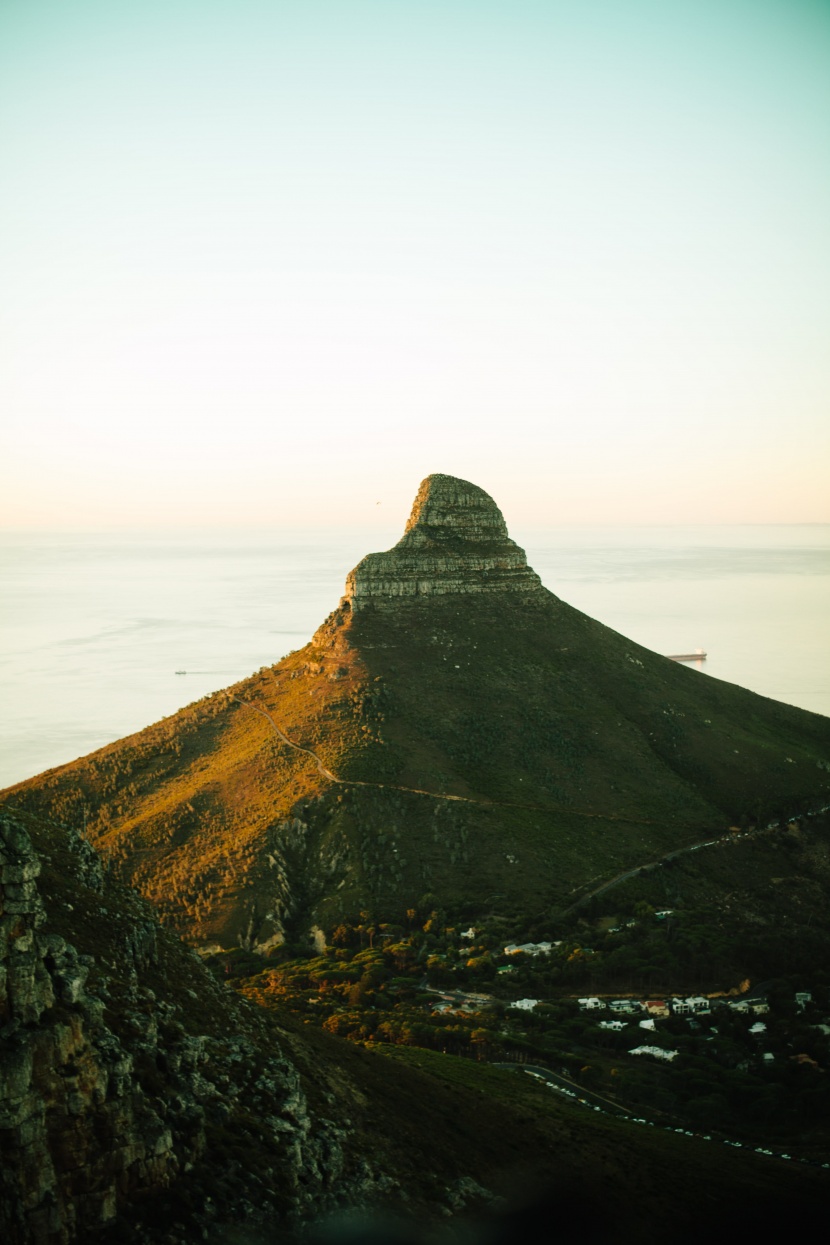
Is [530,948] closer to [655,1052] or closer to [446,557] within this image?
[655,1052]

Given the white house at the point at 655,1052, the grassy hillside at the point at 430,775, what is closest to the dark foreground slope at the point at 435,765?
the grassy hillside at the point at 430,775

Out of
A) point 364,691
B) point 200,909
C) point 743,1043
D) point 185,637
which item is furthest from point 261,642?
point 743,1043

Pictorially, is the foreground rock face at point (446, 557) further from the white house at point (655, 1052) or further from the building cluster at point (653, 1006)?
the white house at point (655, 1052)

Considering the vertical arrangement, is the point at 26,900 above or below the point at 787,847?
above

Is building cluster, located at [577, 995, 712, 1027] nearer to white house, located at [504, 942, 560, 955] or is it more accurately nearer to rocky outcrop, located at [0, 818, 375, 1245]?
white house, located at [504, 942, 560, 955]

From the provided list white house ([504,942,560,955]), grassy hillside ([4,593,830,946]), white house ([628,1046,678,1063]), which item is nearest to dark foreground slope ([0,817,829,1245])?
white house ([628,1046,678,1063])

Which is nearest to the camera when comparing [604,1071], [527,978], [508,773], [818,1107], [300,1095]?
[300,1095]

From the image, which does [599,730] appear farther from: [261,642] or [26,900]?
[261,642]
